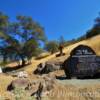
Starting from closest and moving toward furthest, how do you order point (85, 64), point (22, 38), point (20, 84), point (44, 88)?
point (44, 88) → point (20, 84) → point (85, 64) → point (22, 38)

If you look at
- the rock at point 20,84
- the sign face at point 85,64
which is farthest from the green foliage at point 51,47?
the rock at point 20,84

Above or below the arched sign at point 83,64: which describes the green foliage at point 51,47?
above

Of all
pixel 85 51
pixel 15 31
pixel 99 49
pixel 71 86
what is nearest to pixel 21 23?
pixel 15 31

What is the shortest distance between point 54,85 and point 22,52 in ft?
171

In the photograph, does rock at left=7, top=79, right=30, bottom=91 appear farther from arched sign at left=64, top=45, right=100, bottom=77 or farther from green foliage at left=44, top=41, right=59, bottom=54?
green foliage at left=44, top=41, right=59, bottom=54

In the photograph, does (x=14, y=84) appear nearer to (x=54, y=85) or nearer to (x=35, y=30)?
(x=54, y=85)

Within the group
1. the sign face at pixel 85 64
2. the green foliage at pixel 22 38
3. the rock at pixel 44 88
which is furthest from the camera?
the green foliage at pixel 22 38

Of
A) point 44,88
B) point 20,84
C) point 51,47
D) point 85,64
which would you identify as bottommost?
point 44,88

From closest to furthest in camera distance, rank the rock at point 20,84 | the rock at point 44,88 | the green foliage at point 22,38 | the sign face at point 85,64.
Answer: the rock at point 44,88, the rock at point 20,84, the sign face at point 85,64, the green foliage at point 22,38

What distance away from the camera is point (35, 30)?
224ft

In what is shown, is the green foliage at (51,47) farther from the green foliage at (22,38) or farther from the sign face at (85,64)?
the sign face at (85,64)

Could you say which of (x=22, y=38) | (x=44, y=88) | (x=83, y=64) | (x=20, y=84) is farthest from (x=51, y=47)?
(x=44, y=88)

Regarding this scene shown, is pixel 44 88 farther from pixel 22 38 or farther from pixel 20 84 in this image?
pixel 22 38

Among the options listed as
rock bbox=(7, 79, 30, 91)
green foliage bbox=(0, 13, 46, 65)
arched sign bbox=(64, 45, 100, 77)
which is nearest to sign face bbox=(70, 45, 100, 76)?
arched sign bbox=(64, 45, 100, 77)
